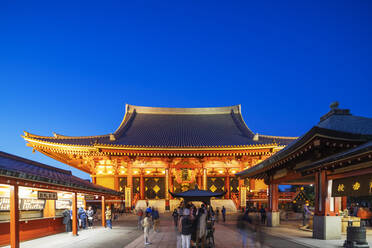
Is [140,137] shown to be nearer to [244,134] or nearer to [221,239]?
[244,134]

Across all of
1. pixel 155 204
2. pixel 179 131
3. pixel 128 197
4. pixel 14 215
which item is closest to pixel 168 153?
pixel 155 204

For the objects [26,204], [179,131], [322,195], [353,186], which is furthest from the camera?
[179,131]

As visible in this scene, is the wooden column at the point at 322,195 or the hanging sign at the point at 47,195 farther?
the hanging sign at the point at 47,195

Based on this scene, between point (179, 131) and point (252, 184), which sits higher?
point (179, 131)

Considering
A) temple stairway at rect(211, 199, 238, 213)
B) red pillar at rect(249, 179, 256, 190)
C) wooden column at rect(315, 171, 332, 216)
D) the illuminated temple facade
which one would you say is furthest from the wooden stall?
red pillar at rect(249, 179, 256, 190)

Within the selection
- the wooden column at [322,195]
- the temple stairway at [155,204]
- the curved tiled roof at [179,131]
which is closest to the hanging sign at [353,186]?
the wooden column at [322,195]

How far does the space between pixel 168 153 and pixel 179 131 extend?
23.9 feet

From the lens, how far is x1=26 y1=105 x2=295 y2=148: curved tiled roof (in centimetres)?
3045

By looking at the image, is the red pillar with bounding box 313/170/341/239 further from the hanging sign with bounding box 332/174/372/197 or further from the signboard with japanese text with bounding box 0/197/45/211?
the signboard with japanese text with bounding box 0/197/45/211

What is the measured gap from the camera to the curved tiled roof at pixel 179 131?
30.5 meters

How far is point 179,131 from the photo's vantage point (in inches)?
1405

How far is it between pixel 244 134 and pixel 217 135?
11.0ft

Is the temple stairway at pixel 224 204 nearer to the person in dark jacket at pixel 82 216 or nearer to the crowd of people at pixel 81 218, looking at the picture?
the crowd of people at pixel 81 218

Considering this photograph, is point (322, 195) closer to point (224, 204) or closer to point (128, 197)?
point (224, 204)
